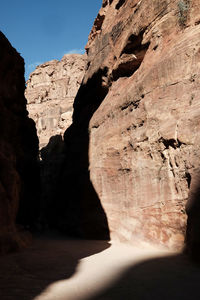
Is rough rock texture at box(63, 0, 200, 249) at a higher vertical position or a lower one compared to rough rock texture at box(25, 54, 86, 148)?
lower

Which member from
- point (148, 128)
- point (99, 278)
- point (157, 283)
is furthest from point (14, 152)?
point (157, 283)

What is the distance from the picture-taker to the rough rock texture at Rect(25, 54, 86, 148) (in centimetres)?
4084

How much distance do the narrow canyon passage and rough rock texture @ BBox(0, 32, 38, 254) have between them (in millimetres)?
1892

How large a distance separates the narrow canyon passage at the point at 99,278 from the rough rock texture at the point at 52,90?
32.4 metres

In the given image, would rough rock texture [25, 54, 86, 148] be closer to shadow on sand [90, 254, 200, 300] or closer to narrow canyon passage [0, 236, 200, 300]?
narrow canyon passage [0, 236, 200, 300]

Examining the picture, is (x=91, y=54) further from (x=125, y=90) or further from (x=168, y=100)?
(x=168, y=100)

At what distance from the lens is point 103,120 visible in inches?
547

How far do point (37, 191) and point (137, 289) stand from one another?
17922 mm

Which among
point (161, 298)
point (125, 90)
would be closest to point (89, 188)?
point (125, 90)

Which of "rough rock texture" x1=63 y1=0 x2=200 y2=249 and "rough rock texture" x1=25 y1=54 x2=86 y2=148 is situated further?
"rough rock texture" x1=25 y1=54 x2=86 y2=148

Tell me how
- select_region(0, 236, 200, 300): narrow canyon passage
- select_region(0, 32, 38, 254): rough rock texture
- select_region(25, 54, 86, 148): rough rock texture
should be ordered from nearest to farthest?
select_region(0, 236, 200, 300): narrow canyon passage < select_region(0, 32, 38, 254): rough rock texture < select_region(25, 54, 86, 148): rough rock texture

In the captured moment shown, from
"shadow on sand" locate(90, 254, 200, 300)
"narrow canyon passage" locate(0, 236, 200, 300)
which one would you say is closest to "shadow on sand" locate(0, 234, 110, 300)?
"narrow canyon passage" locate(0, 236, 200, 300)

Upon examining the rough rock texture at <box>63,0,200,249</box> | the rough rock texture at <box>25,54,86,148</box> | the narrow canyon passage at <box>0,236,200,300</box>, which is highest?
the rough rock texture at <box>25,54,86,148</box>

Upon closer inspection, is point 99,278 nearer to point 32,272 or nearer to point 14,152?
point 32,272
